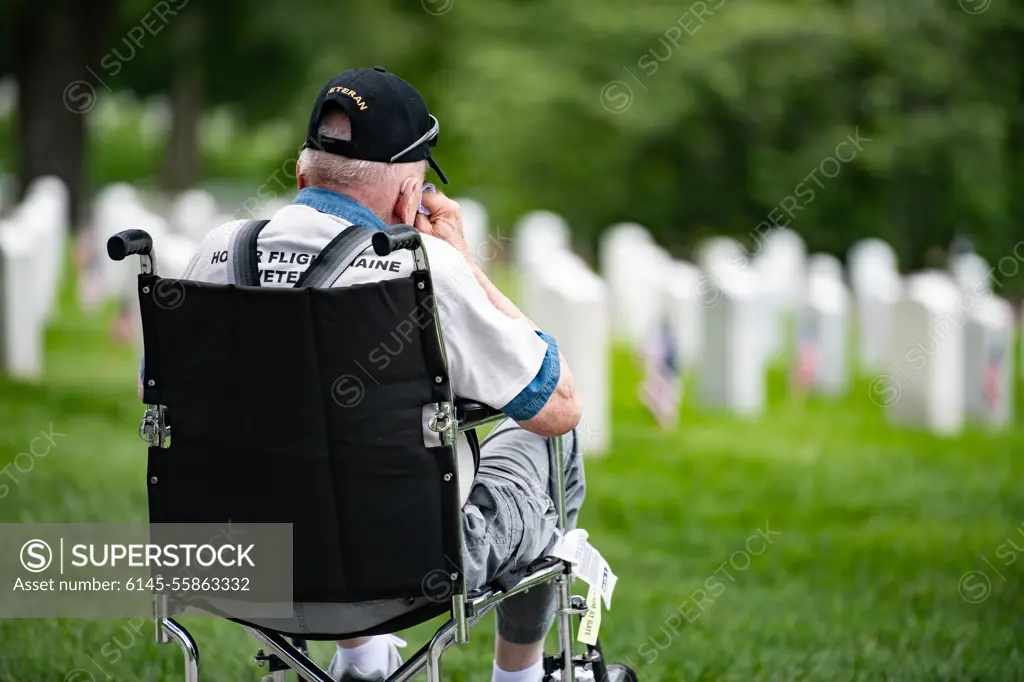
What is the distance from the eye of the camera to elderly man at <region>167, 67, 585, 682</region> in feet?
9.19

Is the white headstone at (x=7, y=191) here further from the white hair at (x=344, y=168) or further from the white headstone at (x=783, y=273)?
the white hair at (x=344, y=168)

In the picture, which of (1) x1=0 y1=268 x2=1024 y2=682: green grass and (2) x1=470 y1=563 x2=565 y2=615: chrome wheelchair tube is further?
(1) x1=0 y1=268 x2=1024 y2=682: green grass

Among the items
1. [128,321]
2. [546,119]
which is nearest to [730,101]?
[546,119]

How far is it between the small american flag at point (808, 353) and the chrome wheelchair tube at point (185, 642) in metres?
7.59

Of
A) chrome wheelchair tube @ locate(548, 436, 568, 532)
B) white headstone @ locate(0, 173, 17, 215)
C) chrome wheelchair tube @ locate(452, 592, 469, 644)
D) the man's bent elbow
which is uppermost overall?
white headstone @ locate(0, 173, 17, 215)

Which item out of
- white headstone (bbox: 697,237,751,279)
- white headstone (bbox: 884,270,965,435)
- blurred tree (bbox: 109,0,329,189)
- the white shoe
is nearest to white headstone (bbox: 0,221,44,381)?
white headstone (bbox: 697,237,751,279)

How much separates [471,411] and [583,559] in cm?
47

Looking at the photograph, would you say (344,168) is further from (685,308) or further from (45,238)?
(45,238)

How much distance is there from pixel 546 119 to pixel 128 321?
11001 mm

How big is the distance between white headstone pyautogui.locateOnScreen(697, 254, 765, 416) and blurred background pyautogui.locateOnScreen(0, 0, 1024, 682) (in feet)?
0.08

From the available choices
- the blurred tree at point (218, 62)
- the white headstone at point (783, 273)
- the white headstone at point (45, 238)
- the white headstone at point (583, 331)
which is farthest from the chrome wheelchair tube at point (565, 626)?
the blurred tree at point (218, 62)

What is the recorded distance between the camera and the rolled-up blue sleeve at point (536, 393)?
283cm

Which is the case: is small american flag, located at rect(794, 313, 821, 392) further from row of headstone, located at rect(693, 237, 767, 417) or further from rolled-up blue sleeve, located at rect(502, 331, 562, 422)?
rolled-up blue sleeve, located at rect(502, 331, 562, 422)

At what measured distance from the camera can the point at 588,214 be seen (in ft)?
71.5
